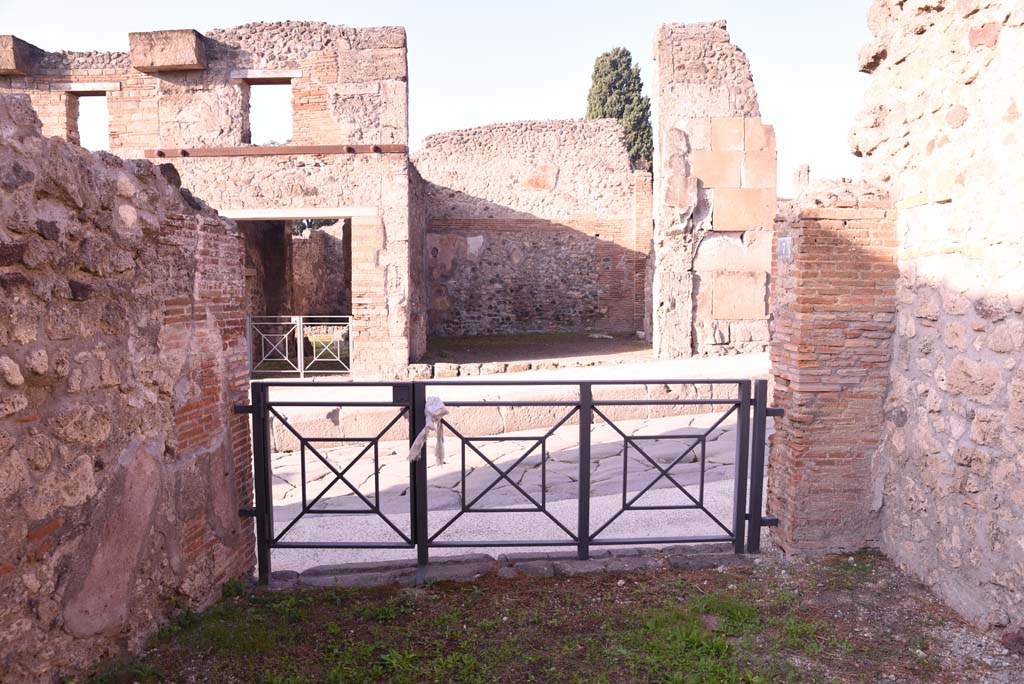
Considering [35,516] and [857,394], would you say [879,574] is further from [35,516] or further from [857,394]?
[35,516]

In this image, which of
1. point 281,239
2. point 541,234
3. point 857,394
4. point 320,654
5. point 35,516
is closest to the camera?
point 35,516

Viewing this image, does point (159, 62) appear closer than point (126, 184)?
No

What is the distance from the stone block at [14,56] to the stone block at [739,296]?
34.1 feet

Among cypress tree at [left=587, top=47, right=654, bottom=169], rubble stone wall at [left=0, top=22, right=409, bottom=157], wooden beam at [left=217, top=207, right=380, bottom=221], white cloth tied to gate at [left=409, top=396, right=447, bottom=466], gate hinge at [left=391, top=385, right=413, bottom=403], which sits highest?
cypress tree at [left=587, top=47, right=654, bottom=169]

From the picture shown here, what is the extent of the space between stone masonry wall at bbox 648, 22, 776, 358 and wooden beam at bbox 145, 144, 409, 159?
12.3ft

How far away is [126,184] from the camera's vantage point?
2.68 metres

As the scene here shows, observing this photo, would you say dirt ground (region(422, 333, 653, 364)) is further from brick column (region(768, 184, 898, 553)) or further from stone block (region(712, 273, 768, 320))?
brick column (region(768, 184, 898, 553))

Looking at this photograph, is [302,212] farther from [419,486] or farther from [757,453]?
[757,453]

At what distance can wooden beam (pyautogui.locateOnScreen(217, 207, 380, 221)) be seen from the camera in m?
9.87

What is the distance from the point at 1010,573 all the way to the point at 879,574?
0.87m

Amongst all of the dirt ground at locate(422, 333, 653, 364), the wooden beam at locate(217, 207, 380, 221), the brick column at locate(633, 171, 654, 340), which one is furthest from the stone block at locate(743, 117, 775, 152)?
the brick column at locate(633, 171, 654, 340)

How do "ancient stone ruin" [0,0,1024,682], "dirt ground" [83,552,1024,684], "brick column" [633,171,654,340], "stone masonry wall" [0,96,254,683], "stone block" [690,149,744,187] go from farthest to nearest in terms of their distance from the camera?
"brick column" [633,171,654,340], "stone block" [690,149,744,187], "dirt ground" [83,552,1024,684], "ancient stone ruin" [0,0,1024,682], "stone masonry wall" [0,96,254,683]

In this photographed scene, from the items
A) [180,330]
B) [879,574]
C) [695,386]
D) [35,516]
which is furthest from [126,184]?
[695,386]

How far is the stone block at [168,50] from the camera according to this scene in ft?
31.7
